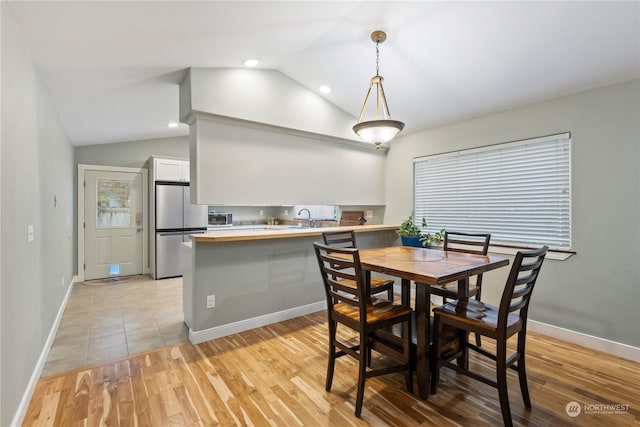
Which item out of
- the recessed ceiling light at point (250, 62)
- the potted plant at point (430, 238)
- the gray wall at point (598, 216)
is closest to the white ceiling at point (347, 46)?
the recessed ceiling light at point (250, 62)

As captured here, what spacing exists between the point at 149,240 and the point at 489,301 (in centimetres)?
563

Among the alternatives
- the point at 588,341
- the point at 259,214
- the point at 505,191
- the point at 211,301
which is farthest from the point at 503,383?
the point at 259,214

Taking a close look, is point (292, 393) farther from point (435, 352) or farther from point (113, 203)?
point (113, 203)

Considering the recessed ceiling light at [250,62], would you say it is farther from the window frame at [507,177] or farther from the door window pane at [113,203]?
the door window pane at [113,203]

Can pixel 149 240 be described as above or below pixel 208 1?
below

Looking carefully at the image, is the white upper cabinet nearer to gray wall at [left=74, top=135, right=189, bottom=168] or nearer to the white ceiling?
gray wall at [left=74, top=135, right=189, bottom=168]

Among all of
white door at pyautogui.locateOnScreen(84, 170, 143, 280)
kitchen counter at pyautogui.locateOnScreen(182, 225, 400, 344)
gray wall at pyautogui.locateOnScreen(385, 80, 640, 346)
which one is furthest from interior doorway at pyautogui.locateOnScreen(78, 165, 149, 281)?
gray wall at pyautogui.locateOnScreen(385, 80, 640, 346)

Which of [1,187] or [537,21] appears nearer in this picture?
[1,187]

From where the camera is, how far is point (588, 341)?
8.95ft

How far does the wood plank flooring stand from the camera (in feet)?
6.00

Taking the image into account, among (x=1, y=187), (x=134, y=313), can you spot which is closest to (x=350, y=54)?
(x=1, y=187)

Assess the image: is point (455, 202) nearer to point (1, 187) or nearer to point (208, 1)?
point (208, 1)

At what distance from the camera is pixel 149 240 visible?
5.58m

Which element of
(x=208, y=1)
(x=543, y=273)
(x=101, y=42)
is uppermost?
(x=208, y=1)
